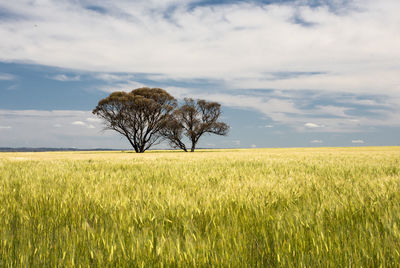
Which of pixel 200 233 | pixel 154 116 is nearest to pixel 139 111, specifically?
pixel 154 116

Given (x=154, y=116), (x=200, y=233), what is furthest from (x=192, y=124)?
(x=200, y=233)

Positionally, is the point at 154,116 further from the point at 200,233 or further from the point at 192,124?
the point at 200,233

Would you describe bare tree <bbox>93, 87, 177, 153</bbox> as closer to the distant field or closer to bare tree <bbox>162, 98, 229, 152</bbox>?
bare tree <bbox>162, 98, 229, 152</bbox>

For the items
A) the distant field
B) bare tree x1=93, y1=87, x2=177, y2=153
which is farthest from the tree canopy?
the distant field

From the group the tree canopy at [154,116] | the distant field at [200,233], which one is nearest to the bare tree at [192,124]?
the tree canopy at [154,116]

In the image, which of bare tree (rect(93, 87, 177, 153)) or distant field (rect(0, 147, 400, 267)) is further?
bare tree (rect(93, 87, 177, 153))

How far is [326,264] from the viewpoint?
160cm

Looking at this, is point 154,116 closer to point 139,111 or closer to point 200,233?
point 139,111

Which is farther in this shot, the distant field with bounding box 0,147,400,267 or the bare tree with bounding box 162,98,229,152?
the bare tree with bounding box 162,98,229,152

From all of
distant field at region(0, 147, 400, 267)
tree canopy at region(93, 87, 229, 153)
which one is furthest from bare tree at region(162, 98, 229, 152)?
distant field at region(0, 147, 400, 267)

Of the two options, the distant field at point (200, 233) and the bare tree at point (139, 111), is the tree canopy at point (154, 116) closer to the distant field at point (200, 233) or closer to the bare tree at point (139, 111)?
the bare tree at point (139, 111)

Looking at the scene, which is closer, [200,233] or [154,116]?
[200,233]

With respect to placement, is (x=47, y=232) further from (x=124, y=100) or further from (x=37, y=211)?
(x=124, y=100)

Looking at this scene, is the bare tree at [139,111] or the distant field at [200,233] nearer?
the distant field at [200,233]
